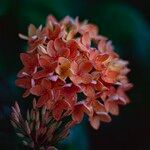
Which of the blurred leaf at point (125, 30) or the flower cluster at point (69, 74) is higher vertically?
the blurred leaf at point (125, 30)

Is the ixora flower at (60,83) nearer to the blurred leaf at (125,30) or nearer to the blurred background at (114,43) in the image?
the blurred background at (114,43)

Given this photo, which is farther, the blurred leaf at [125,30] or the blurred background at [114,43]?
the blurred leaf at [125,30]

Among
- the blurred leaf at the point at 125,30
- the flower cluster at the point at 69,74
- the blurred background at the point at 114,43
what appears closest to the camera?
the flower cluster at the point at 69,74

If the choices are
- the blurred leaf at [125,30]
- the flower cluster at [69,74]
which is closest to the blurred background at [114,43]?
the blurred leaf at [125,30]

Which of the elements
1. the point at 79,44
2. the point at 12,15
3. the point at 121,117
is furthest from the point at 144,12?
the point at 79,44

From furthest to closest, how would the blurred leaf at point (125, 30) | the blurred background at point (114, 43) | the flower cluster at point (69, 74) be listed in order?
the blurred leaf at point (125, 30) < the blurred background at point (114, 43) < the flower cluster at point (69, 74)

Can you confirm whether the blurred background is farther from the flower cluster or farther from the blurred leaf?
the flower cluster
